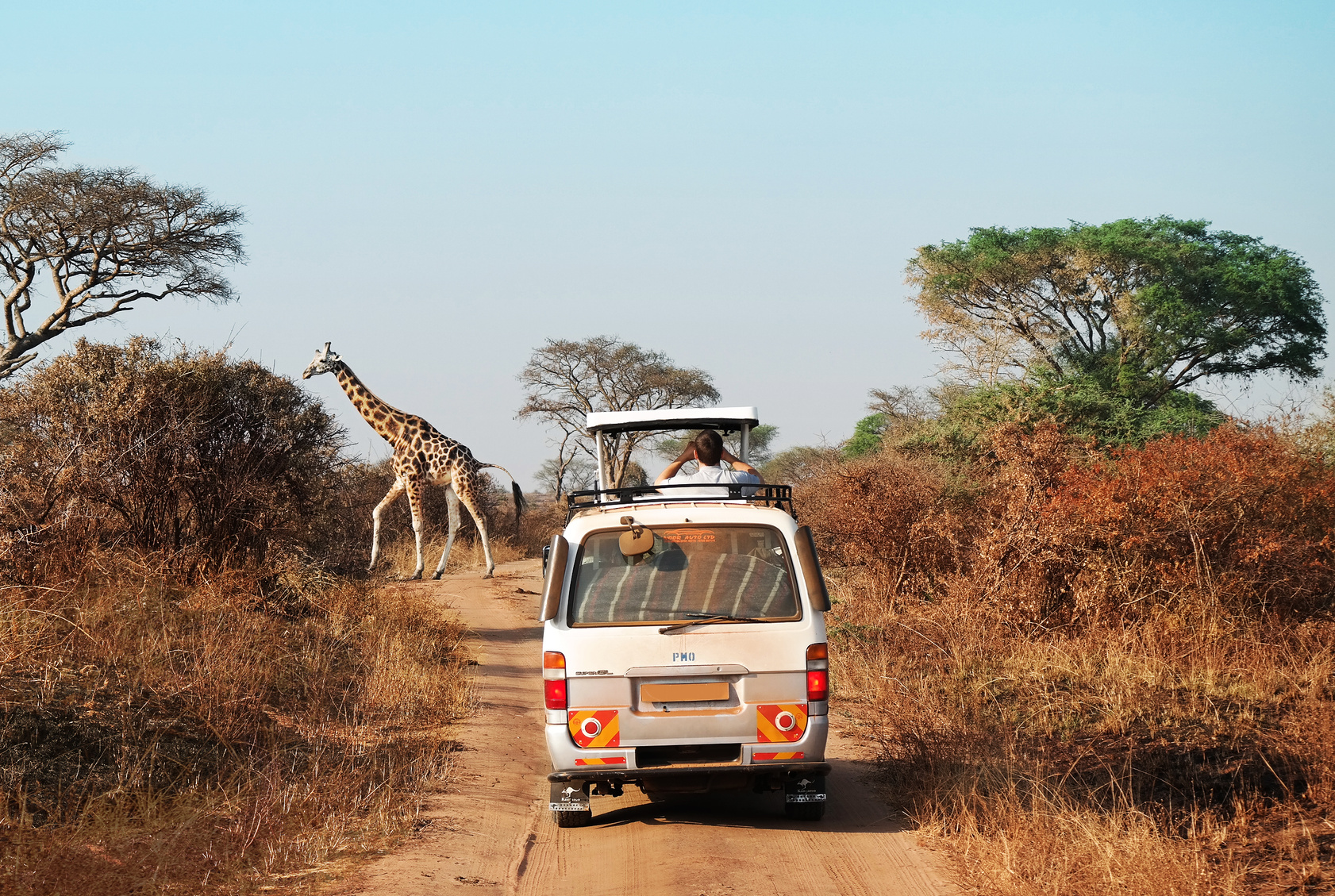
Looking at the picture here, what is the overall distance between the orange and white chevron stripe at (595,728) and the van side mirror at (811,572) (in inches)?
45.9

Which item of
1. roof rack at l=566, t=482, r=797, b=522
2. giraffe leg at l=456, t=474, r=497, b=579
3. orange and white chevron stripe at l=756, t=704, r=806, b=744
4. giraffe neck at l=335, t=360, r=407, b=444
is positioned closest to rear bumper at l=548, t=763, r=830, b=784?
orange and white chevron stripe at l=756, t=704, r=806, b=744

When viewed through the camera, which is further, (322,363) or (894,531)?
(322,363)

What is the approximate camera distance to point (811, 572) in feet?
19.8

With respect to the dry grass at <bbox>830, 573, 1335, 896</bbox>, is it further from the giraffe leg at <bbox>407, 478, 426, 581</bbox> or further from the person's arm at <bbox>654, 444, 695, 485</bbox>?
the giraffe leg at <bbox>407, 478, 426, 581</bbox>

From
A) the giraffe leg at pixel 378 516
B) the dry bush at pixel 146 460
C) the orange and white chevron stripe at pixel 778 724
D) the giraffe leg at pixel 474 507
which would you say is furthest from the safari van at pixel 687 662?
the giraffe leg at pixel 474 507

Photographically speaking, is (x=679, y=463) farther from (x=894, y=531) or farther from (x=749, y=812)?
(x=894, y=531)

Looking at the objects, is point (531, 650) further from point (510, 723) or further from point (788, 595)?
point (788, 595)

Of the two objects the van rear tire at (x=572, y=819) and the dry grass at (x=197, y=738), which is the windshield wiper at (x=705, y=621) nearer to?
the van rear tire at (x=572, y=819)

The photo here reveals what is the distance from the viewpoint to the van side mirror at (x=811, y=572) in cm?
600

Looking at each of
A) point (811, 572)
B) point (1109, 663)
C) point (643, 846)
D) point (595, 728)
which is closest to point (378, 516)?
point (1109, 663)

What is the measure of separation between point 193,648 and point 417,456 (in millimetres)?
10683

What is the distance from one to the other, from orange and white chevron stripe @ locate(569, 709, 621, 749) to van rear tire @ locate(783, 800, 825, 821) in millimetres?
1048

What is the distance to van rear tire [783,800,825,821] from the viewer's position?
6.23m

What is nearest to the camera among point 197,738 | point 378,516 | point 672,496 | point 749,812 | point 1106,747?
point 749,812
